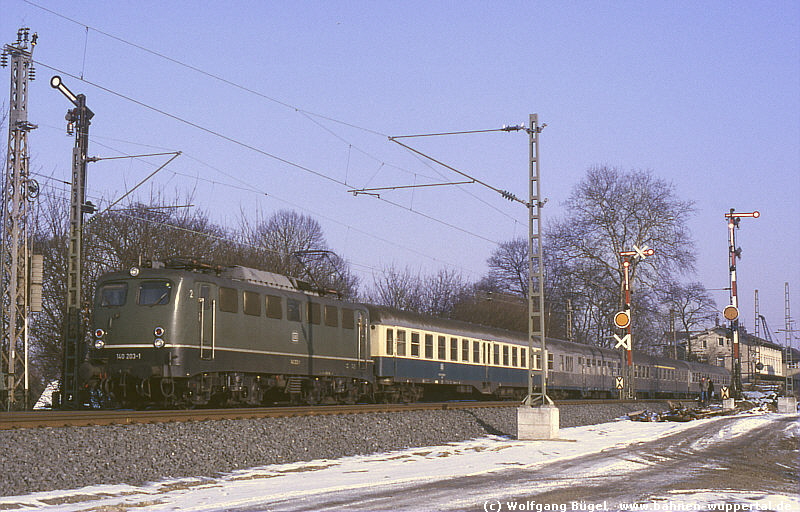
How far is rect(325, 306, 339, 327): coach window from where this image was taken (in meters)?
27.1

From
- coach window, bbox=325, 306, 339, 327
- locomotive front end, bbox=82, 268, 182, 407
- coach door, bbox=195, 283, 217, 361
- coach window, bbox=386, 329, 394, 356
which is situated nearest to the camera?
locomotive front end, bbox=82, 268, 182, 407

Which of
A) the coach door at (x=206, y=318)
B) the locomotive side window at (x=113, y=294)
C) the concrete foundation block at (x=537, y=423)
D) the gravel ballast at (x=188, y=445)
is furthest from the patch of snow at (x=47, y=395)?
the concrete foundation block at (x=537, y=423)

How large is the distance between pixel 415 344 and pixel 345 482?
62.9 ft

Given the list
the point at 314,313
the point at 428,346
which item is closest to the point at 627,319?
the point at 428,346

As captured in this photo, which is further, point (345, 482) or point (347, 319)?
point (347, 319)

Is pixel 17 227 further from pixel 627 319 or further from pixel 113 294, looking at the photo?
pixel 627 319

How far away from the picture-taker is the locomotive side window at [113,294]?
21.8 m

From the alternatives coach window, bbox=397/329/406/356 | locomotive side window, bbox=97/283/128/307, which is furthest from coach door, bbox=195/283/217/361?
coach window, bbox=397/329/406/356

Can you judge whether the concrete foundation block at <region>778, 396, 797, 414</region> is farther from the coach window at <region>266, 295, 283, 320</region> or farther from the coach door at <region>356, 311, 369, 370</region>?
the coach window at <region>266, 295, 283, 320</region>

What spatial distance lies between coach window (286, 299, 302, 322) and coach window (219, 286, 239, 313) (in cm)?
237

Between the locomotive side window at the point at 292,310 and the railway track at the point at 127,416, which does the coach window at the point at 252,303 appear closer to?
the locomotive side window at the point at 292,310

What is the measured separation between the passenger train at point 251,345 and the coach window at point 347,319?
3cm

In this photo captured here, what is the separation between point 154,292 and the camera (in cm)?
2141

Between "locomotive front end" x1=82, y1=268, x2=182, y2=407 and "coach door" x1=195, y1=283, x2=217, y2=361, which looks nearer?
"locomotive front end" x1=82, y1=268, x2=182, y2=407
